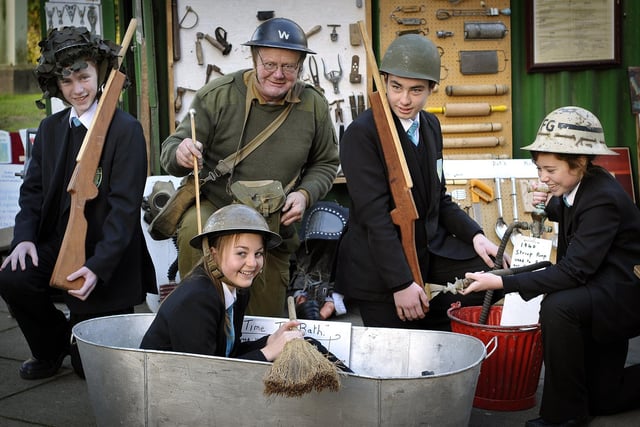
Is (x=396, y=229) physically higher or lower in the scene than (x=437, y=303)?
higher

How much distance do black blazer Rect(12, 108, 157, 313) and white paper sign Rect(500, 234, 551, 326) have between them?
6.36 ft

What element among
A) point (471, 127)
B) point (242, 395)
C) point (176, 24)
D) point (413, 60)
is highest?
point (176, 24)

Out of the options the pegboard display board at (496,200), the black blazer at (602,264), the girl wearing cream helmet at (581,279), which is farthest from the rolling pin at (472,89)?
the black blazer at (602,264)

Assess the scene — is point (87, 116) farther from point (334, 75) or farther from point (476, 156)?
point (476, 156)

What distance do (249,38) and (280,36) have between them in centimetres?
240

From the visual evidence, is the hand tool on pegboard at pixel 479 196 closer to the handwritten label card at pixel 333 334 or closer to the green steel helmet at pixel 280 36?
the green steel helmet at pixel 280 36

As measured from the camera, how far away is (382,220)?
12.8 ft

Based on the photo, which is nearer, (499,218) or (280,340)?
(280,340)

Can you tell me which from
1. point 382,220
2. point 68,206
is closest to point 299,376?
point 382,220

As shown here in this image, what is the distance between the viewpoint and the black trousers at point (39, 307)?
4309 millimetres

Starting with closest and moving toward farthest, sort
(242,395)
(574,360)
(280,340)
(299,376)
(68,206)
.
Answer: (299,376)
(242,395)
(280,340)
(574,360)
(68,206)

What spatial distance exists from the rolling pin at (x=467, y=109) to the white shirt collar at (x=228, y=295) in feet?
11.7

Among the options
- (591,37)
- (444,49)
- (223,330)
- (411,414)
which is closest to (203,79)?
(444,49)

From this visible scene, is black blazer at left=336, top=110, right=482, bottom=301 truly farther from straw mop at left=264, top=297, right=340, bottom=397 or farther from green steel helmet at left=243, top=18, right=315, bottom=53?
straw mop at left=264, top=297, right=340, bottom=397
